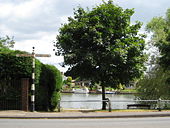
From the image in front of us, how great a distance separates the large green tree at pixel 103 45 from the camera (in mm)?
18688

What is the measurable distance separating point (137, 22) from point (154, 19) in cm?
1115

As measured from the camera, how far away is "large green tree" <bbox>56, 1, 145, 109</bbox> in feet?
61.3

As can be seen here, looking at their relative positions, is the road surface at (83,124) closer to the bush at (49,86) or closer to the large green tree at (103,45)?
the bush at (49,86)

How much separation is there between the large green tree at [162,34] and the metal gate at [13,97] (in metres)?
12.4

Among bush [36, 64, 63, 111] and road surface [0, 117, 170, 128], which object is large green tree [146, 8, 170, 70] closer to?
bush [36, 64, 63, 111]

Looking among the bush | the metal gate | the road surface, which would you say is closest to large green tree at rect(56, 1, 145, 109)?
the bush

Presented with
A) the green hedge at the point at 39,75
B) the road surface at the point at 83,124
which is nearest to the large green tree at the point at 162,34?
the green hedge at the point at 39,75

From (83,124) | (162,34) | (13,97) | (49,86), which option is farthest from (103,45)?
(162,34)

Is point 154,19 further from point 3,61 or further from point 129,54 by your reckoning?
point 3,61

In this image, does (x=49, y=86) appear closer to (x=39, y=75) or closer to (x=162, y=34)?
(x=39, y=75)

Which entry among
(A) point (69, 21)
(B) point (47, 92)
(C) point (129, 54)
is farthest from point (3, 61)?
(C) point (129, 54)

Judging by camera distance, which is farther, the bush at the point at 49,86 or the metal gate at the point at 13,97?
the bush at the point at 49,86

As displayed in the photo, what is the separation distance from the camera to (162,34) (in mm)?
26953

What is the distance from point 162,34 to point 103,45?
36.2ft
